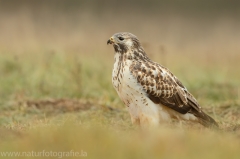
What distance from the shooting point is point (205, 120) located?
7.54m

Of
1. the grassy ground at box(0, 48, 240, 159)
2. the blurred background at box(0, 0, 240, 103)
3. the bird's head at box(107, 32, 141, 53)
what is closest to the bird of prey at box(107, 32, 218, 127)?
the bird's head at box(107, 32, 141, 53)

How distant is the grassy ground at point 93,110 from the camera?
5.12 meters

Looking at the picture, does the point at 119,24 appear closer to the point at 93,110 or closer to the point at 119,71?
the point at 93,110

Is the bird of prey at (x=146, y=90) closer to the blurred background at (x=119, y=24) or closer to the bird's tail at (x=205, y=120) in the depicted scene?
the bird's tail at (x=205, y=120)

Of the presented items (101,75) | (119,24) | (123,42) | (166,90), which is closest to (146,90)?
(166,90)

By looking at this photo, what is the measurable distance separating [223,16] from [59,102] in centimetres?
1113

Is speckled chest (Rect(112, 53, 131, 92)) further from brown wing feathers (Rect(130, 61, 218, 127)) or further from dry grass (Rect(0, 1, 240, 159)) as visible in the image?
dry grass (Rect(0, 1, 240, 159))

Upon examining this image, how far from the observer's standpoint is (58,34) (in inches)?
609

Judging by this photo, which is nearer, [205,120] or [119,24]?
[205,120]

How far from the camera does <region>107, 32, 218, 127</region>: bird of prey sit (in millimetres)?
7105

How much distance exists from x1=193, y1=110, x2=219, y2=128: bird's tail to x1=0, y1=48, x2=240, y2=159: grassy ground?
12 cm

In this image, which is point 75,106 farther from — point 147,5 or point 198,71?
point 147,5

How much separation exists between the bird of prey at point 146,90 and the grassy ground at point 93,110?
0.21 meters

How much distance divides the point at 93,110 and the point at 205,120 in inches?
83.2
